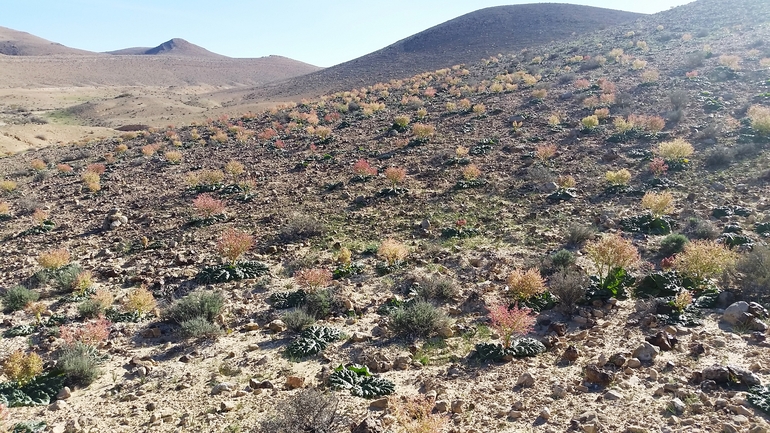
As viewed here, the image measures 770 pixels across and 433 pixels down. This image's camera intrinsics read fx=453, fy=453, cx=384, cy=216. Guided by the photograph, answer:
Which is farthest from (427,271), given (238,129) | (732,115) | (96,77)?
(96,77)

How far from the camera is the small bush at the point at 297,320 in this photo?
7.00 m

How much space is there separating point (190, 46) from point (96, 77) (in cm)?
7651

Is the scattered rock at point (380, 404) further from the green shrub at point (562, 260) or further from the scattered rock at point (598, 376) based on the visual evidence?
the green shrub at point (562, 260)

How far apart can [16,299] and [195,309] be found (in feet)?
11.8

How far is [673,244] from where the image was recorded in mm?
8602

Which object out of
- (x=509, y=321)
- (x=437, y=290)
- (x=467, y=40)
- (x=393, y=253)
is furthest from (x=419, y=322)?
(x=467, y=40)

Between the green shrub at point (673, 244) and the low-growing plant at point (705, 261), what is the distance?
1306 mm

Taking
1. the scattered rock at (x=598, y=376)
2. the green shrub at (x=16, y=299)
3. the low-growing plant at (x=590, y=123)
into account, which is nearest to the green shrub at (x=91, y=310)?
the green shrub at (x=16, y=299)

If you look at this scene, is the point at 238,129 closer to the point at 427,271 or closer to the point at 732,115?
the point at 427,271

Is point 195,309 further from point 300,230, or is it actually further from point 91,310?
point 300,230

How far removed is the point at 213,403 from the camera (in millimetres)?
5309

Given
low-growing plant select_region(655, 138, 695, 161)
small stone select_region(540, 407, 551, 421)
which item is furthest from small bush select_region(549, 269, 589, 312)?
low-growing plant select_region(655, 138, 695, 161)

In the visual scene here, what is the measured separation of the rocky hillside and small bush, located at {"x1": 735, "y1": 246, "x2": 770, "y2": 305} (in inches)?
1.2

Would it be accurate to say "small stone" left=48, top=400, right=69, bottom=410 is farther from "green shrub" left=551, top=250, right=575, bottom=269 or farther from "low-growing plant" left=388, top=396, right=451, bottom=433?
"green shrub" left=551, top=250, right=575, bottom=269
